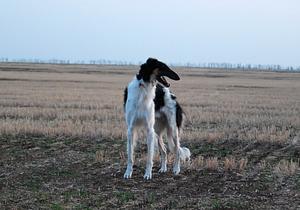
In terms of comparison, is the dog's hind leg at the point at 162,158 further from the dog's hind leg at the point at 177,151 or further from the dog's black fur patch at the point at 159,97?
the dog's black fur patch at the point at 159,97

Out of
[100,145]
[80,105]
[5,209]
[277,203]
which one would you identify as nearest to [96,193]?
[5,209]

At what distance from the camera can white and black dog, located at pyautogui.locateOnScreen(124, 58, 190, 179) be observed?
957cm

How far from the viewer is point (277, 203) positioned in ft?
25.3

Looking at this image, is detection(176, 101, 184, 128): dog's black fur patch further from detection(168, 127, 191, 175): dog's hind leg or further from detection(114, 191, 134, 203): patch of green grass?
detection(114, 191, 134, 203): patch of green grass

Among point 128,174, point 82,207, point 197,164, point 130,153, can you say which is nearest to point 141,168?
point 130,153

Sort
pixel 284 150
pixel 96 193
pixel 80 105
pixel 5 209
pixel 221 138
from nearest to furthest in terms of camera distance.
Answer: pixel 5 209 → pixel 96 193 → pixel 284 150 → pixel 221 138 → pixel 80 105

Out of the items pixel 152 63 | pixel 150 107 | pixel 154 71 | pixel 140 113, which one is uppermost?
pixel 152 63

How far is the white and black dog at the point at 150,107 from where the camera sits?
31.4 ft

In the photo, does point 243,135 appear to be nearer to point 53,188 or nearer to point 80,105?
point 53,188

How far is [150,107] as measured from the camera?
978 cm

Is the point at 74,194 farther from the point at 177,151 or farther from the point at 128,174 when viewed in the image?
the point at 177,151

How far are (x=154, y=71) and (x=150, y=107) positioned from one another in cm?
73

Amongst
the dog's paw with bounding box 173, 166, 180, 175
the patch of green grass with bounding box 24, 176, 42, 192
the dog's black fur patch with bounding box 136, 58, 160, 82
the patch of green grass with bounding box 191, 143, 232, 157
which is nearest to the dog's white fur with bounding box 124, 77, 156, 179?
the dog's black fur patch with bounding box 136, 58, 160, 82

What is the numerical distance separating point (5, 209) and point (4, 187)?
148 centimetres
